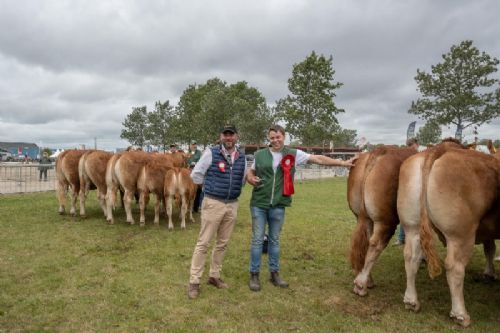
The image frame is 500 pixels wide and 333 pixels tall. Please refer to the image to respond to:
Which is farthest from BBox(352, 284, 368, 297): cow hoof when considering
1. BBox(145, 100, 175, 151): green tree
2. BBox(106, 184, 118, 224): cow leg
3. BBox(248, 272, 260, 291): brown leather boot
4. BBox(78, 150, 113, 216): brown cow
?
BBox(145, 100, 175, 151): green tree

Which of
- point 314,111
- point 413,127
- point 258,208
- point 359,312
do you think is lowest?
point 359,312

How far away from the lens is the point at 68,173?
9344 millimetres

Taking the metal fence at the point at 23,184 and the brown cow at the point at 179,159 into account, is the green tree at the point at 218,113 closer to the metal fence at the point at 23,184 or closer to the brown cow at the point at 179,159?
the metal fence at the point at 23,184

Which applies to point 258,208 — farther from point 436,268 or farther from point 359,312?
point 436,268

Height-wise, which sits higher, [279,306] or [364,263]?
[364,263]

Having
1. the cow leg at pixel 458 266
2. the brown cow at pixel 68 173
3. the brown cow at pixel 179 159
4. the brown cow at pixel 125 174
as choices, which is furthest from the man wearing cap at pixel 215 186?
the brown cow at pixel 68 173

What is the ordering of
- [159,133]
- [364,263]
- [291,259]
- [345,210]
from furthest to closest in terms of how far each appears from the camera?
[159,133], [345,210], [291,259], [364,263]

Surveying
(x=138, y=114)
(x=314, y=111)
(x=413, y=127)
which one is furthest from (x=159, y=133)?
(x=413, y=127)

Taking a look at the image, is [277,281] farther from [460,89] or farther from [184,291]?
[460,89]

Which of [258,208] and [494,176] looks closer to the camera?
[494,176]

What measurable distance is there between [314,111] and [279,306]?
107ft

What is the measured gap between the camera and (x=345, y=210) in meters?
11.6

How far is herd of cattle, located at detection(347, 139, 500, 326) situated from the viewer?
12.0ft

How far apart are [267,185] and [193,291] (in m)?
1.59
